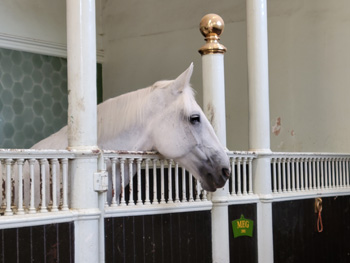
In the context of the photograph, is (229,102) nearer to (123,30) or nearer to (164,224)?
(123,30)

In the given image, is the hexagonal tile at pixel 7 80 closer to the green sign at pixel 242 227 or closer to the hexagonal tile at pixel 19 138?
the hexagonal tile at pixel 19 138

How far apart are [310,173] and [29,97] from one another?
2.73m

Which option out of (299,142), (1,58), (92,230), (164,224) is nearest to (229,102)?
(299,142)

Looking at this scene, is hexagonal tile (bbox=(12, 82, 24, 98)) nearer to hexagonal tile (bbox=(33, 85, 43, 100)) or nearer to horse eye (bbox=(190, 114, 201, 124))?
hexagonal tile (bbox=(33, 85, 43, 100))

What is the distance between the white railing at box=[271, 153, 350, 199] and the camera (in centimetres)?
397

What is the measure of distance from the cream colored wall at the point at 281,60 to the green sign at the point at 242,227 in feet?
5.18

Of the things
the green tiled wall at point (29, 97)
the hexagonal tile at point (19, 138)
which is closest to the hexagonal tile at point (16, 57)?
the green tiled wall at point (29, 97)

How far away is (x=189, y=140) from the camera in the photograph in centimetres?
298

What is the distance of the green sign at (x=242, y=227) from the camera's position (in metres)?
3.62

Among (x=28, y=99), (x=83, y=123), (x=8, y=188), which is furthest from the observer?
(x=28, y=99)

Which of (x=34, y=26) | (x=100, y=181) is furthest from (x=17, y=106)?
(x=100, y=181)

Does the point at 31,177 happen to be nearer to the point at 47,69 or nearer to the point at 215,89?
the point at 215,89

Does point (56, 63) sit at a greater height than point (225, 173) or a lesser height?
greater

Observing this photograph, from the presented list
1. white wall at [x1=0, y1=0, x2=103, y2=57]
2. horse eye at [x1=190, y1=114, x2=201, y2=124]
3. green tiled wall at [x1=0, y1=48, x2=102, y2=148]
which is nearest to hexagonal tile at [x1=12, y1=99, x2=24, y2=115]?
green tiled wall at [x1=0, y1=48, x2=102, y2=148]
